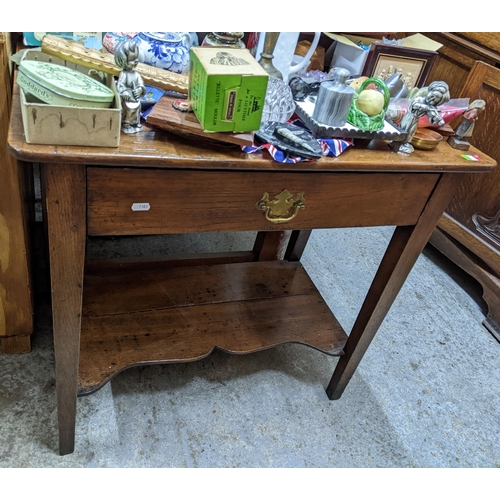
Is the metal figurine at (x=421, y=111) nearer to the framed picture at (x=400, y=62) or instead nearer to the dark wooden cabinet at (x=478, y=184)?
the framed picture at (x=400, y=62)

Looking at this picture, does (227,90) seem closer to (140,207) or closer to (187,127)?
(187,127)

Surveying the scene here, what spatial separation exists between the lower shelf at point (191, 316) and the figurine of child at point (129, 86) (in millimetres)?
538

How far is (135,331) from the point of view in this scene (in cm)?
109

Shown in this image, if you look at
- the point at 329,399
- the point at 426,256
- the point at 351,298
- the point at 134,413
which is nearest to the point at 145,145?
the point at 134,413

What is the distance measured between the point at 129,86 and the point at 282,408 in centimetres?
87

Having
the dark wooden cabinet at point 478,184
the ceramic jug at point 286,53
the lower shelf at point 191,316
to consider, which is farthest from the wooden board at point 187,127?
the dark wooden cabinet at point 478,184

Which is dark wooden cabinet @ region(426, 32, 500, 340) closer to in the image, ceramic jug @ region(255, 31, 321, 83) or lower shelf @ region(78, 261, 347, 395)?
lower shelf @ region(78, 261, 347, 395)

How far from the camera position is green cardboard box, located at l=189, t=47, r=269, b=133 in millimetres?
644

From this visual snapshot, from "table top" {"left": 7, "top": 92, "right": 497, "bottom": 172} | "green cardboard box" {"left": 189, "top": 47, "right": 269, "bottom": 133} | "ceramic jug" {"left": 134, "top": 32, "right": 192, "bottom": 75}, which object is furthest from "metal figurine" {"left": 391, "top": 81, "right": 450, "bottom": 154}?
"ceramic jug" {"left": 134, "top": 32, "right": 192, "bottom": 75}

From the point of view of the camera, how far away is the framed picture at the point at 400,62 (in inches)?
36.9

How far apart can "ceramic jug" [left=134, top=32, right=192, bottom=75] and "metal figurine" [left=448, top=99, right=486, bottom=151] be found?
52cm

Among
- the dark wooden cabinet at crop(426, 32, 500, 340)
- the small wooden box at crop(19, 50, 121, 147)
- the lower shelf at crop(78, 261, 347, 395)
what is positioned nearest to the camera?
the small wooden box at crop(19, 50, 121, 147)

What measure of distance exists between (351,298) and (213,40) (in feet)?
3.33

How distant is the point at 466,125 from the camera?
0.87 meters
